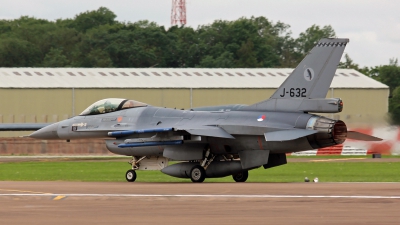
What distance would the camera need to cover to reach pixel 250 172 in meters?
30.8

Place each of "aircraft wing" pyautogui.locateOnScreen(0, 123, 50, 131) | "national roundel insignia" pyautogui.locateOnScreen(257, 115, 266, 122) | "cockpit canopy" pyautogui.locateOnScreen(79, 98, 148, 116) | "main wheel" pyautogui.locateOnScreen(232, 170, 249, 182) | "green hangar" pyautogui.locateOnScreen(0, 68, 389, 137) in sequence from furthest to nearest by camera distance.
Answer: "green hangar" pyautogui.locateOnScreen(0, 68, 389, 137) < "aircraft wing" pyautogui.locateOnScreen(0, 123, 50, 131) < "cockpit canopy" pyautogui.locateOnScreen(79, 98, 148, 116) < "main wheel" pyautogui.locateOnScreen(232, 170, 249, 182) < "national roundel insignia" pyautogui.locateOnScreen(257, 115, 266, 122)

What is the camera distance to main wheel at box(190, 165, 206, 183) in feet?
76.8

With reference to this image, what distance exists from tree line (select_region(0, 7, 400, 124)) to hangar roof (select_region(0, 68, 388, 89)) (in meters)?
22.5

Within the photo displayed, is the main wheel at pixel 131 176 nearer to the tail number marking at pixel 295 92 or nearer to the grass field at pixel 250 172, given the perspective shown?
the grass field at pixel 250 172

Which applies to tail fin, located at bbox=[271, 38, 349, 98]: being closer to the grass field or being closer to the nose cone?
the grass field

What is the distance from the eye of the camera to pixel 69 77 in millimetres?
57562

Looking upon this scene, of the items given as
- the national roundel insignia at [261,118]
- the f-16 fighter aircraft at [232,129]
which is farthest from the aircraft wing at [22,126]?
the national roundel insignia at [261,118]

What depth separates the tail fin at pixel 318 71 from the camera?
886 inches

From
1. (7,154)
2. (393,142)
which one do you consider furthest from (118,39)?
(393,142)

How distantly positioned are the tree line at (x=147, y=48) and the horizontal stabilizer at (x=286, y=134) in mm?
59907

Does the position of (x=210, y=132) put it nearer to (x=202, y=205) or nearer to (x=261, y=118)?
(x=261, y=118)

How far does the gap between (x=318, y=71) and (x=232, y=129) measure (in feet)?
9.72

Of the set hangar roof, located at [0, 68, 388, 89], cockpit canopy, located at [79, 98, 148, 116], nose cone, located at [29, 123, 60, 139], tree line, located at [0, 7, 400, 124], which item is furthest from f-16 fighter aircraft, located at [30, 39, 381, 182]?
tree line, located at [0, 7, 400, 124]

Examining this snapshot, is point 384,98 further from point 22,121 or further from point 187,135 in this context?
point 187,135
